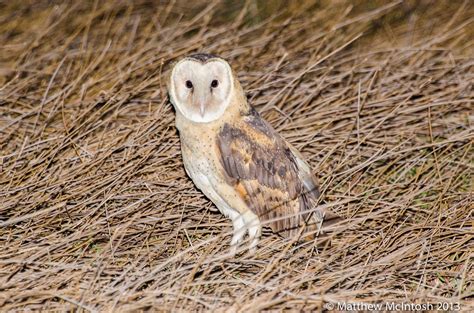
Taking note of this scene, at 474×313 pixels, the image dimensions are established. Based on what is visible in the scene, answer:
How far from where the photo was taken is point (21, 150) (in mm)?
4738

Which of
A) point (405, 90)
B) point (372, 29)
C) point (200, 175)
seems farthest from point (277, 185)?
point (372, 29)

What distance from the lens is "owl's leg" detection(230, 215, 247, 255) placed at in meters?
4.40

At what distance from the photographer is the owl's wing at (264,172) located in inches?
172

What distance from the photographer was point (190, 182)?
505 cm

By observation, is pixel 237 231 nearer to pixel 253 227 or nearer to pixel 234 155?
pixel 253 227

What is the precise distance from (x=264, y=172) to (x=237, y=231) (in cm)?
39

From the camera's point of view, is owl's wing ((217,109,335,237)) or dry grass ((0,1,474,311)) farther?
owl's wing ((217,109,335,237))

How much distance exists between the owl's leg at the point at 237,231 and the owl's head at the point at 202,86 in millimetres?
672
